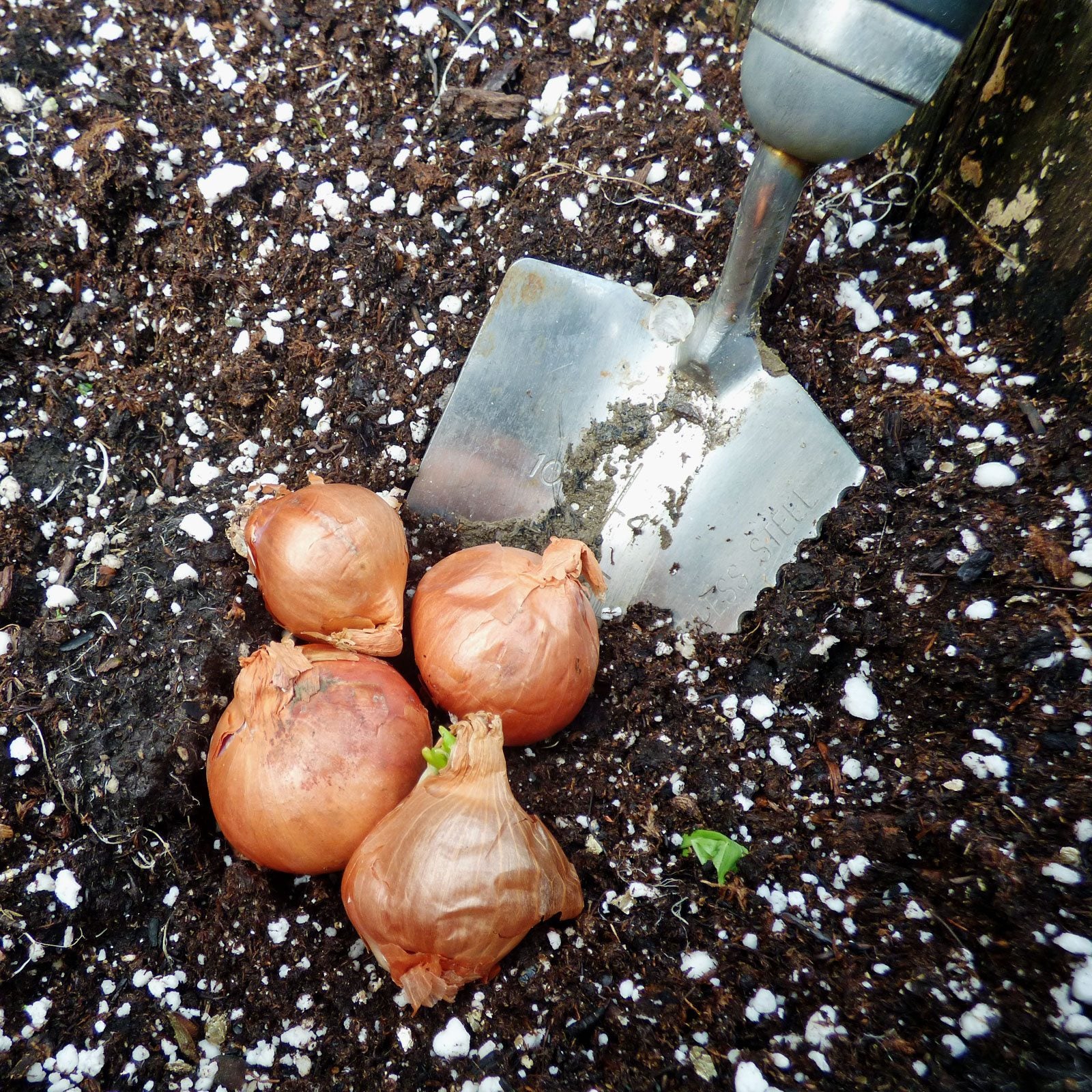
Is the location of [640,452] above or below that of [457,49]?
A: below

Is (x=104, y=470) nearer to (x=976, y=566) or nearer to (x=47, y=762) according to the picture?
(x=47, y=762)

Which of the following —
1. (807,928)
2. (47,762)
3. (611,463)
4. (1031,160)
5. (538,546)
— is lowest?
(47,762)

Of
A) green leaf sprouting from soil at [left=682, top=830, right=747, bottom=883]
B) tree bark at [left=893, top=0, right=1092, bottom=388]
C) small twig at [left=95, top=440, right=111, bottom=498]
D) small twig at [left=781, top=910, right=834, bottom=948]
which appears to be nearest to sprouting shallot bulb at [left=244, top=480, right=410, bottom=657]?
small twig at [left=95, top=440, right=111, bottom=498]

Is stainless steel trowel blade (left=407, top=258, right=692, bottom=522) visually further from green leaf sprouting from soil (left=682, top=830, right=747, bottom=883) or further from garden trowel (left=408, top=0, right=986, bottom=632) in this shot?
green leaf sprouting from soil (left=682, top=830, right=747, bottom=883)

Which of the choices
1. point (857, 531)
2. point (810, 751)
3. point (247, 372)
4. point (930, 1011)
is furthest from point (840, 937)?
point (247, 372)

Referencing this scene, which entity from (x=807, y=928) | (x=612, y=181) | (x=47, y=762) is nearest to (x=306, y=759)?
(x=47, y=762)

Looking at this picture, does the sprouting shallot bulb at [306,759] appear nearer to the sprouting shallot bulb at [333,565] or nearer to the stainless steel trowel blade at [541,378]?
the sprouting shallot bulb at [333,565]

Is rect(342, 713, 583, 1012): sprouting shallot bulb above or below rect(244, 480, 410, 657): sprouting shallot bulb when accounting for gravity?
below
